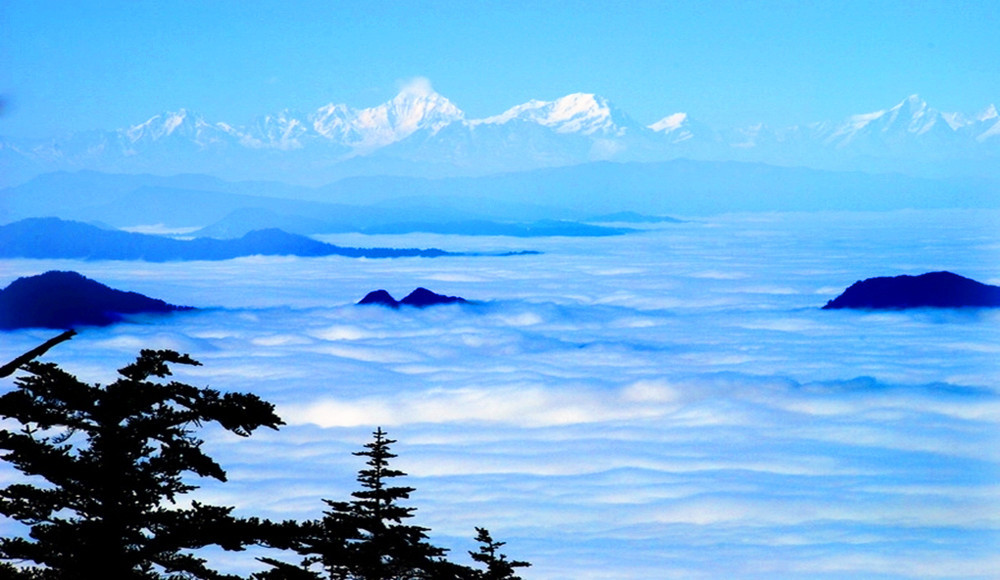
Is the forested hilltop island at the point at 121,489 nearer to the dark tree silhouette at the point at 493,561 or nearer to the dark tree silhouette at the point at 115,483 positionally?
the dark tree silhouette at the point at 115,483

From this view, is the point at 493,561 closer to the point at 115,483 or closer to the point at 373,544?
the point at 373,544

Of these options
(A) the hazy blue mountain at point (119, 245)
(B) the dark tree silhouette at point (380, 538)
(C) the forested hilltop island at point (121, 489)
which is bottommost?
(B) the dark tree silhouette at point (380, 538)

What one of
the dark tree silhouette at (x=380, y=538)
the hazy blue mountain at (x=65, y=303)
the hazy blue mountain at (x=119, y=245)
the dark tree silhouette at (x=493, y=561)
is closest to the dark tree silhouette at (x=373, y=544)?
the dark tree silhouette at (x=380, y=538)

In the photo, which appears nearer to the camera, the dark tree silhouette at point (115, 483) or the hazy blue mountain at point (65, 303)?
the dark tree silhouette at point (115, 483)

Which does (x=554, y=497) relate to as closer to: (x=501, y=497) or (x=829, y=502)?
(x=501, y=497)

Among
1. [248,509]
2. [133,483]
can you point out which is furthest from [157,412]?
[248,509]

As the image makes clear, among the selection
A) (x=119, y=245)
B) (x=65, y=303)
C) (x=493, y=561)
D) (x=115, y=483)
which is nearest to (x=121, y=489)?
(x=115, y=483)
